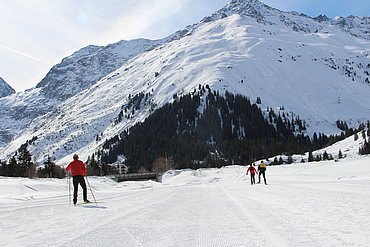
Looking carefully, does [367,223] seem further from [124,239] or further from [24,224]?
[24,224]

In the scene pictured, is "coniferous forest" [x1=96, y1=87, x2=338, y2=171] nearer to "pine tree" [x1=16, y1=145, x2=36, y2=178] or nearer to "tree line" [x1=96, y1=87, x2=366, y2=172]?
"tree line" [x1=96, y1=87, x2=366, y2=172]

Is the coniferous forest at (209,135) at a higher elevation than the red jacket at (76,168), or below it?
higher

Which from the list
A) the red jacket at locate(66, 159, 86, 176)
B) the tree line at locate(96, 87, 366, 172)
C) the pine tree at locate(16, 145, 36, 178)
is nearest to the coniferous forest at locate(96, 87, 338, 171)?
the tree line at locate(96, 87, 366, 172)

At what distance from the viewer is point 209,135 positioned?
16438 centimetres

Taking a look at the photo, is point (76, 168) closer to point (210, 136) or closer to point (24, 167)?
point (24, 167)

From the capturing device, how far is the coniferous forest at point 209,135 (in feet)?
470

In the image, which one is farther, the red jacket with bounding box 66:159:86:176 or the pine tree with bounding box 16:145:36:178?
the pine tree with bounding box 16:145:36:178

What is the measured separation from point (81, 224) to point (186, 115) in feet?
567

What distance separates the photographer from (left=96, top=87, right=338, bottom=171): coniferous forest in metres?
143

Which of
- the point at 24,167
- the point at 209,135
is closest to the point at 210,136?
the point at 209,135

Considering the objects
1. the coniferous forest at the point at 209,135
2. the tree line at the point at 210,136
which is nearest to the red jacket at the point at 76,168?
the coniferous forest at the point at 209,135

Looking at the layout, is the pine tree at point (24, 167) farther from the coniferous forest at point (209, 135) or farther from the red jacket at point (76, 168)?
the coniferous forest at point (209, 135)

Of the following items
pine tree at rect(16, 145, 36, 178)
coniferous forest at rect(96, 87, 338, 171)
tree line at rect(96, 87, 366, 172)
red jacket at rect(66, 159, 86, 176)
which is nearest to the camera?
red jacket at rect(66, 159, 86, 176)

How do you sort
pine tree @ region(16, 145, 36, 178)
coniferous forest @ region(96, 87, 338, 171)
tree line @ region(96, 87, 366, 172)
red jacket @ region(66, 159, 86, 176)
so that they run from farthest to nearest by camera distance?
tree line @ region(96, 87, 366, 172)
coniferous forest @ region(96, 87, 338, 171)
pine tree @ region(16, 145, 36, 178)
red jacket @ region(66, 159, 86, 176)
